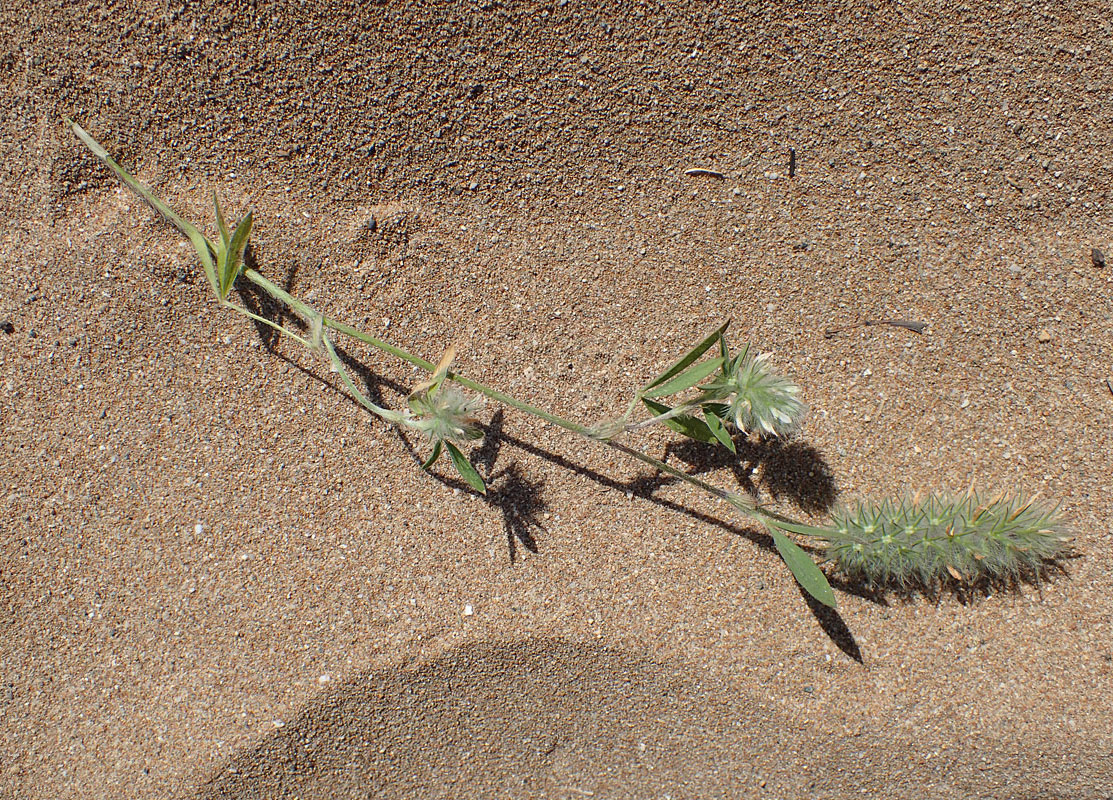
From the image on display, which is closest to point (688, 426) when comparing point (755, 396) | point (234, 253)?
point (755, 396)

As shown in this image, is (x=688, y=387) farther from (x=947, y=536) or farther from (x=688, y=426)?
(x=947, y=536)

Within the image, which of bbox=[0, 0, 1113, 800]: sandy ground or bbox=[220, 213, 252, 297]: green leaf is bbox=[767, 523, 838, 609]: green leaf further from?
bbox=[220, 213, 252, 297]: green leaf

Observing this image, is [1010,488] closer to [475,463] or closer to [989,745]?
[989,745]

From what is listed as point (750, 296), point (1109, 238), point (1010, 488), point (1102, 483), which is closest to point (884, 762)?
point (1010, 488)

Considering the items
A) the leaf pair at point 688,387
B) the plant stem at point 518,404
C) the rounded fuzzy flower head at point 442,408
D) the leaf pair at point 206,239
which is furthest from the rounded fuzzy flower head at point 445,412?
the leaf pair at point 206,239

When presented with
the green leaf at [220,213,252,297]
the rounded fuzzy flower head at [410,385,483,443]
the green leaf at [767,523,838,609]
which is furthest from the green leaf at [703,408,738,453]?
the green leaf at [220,213,252,297]

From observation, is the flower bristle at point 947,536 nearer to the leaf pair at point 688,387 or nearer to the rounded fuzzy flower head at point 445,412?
the leaf pair at point 688,387
